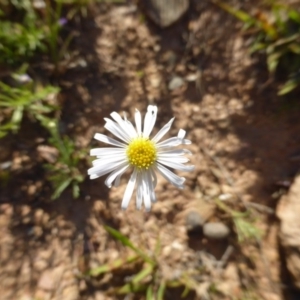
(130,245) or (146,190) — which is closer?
(146,190)

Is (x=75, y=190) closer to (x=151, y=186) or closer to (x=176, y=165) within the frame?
(x=151, y=186)

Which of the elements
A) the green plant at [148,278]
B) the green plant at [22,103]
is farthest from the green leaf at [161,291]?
the green plant at [22,103]

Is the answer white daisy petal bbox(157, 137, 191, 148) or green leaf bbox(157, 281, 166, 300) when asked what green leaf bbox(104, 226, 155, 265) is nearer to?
green leaf bbox(157, 281, 166, 300)

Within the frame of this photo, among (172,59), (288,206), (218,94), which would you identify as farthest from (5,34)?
(288,206)

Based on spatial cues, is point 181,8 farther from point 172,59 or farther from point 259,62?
point 259,62

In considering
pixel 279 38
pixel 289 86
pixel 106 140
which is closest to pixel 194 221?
pixel 106 140

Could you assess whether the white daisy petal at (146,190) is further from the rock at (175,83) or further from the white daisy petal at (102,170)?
the rock at (175,83)
